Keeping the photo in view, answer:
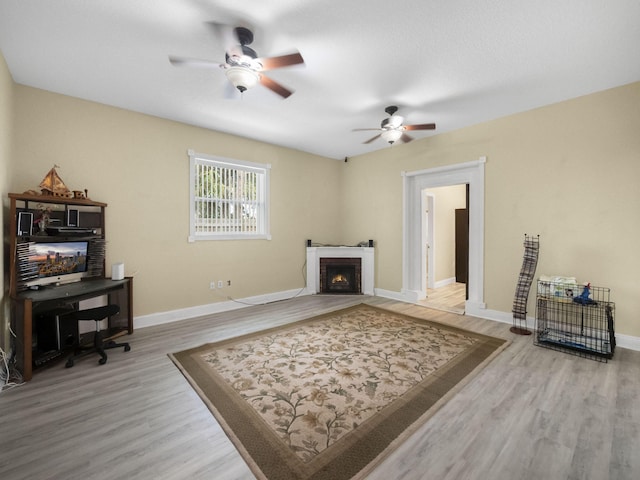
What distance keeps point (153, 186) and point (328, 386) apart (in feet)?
11.5

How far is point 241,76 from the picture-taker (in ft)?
7.55

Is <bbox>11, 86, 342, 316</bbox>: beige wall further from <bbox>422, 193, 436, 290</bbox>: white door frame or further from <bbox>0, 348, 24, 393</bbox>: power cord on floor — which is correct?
<bbox>422, 193, 436, 290</bbox>: white door frame

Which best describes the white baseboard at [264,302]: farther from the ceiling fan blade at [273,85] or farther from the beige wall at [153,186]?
the ceiling fan blade at [273,85]

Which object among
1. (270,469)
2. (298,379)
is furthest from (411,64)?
(270,469)

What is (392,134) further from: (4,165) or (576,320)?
(4,165)

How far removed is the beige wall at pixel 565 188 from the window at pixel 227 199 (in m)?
3.06

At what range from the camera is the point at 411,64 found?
268 centimetres

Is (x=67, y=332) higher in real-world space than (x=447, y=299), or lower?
higher

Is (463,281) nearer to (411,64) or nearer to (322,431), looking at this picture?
(411,64)

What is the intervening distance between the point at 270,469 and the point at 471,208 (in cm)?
428

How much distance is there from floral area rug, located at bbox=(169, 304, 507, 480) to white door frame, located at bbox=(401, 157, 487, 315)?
3.65ft

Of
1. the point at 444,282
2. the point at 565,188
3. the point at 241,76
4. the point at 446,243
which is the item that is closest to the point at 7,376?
the point at 241,76

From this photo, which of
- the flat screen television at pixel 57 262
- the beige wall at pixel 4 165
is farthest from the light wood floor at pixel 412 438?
the flat screen television at pixel 57 262

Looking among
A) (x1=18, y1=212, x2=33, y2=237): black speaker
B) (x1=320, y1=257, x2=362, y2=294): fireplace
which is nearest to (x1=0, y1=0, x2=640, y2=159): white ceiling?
(x1=18, y1=212, x2=33, y2=237): black speaker
